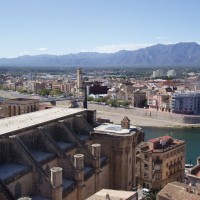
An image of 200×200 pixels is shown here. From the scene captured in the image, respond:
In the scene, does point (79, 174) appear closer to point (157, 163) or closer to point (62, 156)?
point (62, 156)

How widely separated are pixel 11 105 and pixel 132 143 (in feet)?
45.2

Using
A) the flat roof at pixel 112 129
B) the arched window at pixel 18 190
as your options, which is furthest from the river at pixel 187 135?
the arched window at pixel 18 190

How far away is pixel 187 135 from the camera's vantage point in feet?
220

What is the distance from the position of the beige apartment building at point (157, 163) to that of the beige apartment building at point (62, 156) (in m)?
5.69

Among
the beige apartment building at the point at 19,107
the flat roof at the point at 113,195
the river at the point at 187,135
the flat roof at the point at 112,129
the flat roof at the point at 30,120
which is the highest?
the flat roof at the point at 30,120

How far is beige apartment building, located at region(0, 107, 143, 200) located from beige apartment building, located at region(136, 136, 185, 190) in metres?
5.69

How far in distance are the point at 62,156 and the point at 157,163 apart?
44.0 ft

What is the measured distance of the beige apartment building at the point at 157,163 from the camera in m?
34.9

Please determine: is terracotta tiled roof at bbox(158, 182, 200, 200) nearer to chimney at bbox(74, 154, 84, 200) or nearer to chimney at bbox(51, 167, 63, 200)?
chimney at bbox(74, 154, 84, 200)

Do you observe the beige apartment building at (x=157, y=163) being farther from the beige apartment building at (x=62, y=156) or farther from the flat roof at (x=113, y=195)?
the flat roof at (x=113, y=195)

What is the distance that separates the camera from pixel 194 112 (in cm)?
8538

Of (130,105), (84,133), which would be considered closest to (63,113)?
(84,133)

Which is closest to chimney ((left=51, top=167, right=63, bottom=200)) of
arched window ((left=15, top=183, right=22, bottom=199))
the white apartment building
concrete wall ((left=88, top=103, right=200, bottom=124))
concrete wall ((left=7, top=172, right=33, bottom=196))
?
concrete wall ((left=7, top=172, right=33, bottom=196))

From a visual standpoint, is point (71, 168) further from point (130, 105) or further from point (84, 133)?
point (130, 105)
